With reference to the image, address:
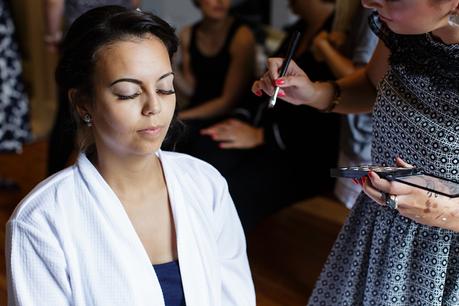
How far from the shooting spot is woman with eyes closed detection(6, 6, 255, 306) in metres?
1.05

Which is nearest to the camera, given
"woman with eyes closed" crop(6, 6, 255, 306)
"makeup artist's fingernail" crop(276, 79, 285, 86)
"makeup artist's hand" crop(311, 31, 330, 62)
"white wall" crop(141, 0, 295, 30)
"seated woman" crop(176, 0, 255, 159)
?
"woman with eyes closed" crop(6, 6, 255, 306)

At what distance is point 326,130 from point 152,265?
109 centimetres

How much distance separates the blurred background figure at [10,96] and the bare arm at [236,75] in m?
0.94

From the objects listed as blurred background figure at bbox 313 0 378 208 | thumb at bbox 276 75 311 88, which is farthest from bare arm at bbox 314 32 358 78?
thumb at bbox 276 75 311 88

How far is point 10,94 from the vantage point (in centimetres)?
299

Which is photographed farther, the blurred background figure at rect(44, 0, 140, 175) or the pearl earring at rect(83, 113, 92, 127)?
the blurred background figure at rect(44, 0, 140, 175)

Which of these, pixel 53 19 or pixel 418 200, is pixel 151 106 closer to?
pixel 418 200

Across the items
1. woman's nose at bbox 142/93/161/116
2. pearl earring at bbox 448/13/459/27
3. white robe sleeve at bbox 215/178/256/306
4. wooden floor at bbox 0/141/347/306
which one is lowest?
wooden floor at bbox 0/141/347/306

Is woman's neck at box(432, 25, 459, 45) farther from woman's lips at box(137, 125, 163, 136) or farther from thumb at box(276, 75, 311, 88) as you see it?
woman's lips at box(137, 125, 163, 136)

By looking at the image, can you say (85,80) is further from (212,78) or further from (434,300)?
(212,78)

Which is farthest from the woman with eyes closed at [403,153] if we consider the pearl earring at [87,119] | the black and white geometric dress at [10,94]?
the black and white geometric dress at [10,94]

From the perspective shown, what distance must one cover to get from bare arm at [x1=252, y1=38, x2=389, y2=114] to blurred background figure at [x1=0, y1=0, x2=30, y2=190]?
1.90 meters

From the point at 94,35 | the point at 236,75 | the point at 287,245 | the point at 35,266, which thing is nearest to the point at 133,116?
the point at 94,35

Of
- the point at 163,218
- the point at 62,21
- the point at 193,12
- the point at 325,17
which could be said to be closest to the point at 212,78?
the point at 325,17
